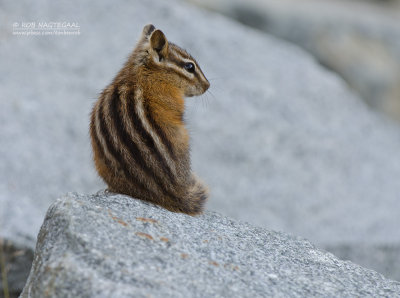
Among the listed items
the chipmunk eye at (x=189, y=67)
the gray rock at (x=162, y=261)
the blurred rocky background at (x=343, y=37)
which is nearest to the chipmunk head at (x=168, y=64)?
the chipmunk eye at (x=189, y=67)

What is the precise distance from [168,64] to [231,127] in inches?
171

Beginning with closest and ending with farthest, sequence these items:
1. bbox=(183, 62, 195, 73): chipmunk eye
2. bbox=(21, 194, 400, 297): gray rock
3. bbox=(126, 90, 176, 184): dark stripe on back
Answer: bbox=(21, 194, 400, 297): gray rock → bbox=(126, 90, 176, 184): dark stripe on back → bbox=(183, 62, 195, 73): chipmunk eye

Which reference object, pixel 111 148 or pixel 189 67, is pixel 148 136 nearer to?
pixel 111 148

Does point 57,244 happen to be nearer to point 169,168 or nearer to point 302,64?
point 169,168

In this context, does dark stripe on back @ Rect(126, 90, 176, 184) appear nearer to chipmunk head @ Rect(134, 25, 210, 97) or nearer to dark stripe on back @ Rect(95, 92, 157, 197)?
dark stripe on back @ Rect(95, 92, 157, 197)

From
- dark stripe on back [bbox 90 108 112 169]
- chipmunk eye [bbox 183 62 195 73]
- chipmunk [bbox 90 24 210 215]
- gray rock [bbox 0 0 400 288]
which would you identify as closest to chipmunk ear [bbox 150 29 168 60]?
chipmunk [bbox 90 24 210 215]

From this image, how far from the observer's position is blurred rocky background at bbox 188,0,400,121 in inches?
476

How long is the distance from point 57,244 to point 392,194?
21.4 ft

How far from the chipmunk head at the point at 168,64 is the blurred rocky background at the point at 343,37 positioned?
24.7 ft

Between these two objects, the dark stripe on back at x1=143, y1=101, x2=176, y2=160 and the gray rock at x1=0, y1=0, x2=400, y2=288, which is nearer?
the dark stripe on back at x1=143, y1=101, x2=176, y2=160

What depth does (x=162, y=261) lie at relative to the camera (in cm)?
334

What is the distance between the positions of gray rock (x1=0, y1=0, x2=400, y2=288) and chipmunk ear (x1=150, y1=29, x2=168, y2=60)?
2439 mm

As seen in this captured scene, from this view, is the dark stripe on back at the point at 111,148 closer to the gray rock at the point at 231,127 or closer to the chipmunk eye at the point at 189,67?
the chipmunk eye at the point at 189,67

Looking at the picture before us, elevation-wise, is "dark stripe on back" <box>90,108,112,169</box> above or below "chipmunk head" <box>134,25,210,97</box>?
below
